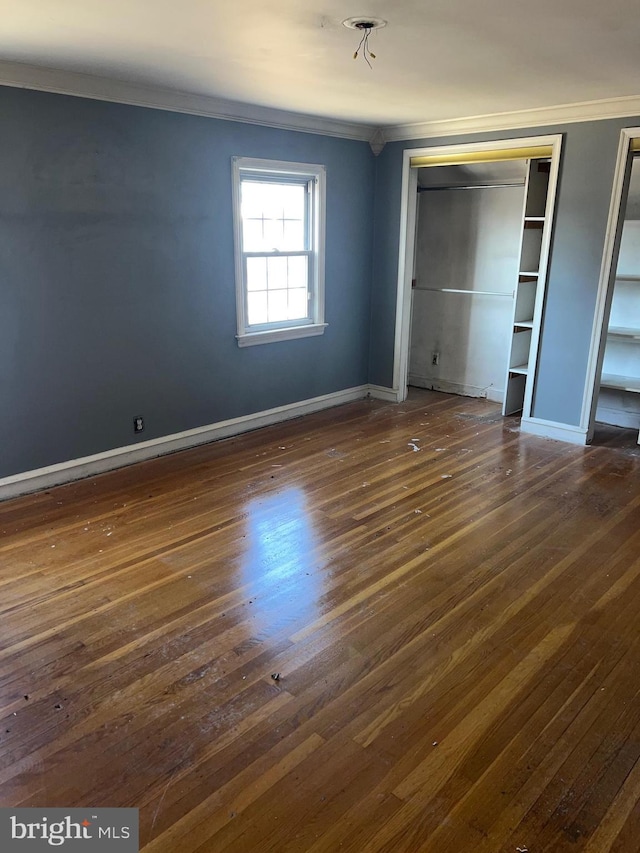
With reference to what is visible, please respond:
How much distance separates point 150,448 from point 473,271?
11.8 ft

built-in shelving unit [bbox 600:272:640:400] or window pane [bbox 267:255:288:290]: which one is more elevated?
window pane [bbox 267:255:288:290]

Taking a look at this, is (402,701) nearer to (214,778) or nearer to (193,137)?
(214,778)

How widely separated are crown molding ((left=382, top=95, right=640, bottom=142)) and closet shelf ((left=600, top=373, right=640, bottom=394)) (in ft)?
6.56

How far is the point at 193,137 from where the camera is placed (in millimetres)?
4359

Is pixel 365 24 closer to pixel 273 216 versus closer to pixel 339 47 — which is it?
pixel 339 47

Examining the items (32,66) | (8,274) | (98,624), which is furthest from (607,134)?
(98,624)

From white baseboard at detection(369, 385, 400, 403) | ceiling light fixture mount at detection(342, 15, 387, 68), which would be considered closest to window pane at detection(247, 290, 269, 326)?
white baseboard at detection(369, 385, 400, 403)

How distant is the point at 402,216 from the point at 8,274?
3.49 m

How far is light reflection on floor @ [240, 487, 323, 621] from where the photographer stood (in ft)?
9.40

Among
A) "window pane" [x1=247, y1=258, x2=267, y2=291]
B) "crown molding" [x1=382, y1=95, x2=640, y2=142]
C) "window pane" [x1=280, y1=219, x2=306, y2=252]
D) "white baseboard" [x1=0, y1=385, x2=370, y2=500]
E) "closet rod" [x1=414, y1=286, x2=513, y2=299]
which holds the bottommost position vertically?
"white baseboard" [x1=0, y1=385, x2=370, y2=500]

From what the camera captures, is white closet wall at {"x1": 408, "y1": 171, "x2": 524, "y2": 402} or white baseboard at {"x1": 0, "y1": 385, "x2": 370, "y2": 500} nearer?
white baseboard at {"x1": 0, "y1": 385, "x2": 370, "y2": 500}

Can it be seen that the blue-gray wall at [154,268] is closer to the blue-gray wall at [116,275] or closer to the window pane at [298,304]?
the blue-gray wall at [116,275]

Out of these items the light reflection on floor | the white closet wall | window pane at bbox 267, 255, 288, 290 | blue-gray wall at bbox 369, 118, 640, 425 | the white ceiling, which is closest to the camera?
the white ceiling

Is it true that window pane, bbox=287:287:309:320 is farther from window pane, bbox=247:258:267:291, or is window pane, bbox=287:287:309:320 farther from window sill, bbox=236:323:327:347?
window pane, bbox=247:258:267:291
